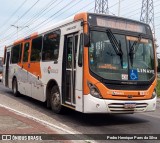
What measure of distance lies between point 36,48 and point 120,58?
4855 mm

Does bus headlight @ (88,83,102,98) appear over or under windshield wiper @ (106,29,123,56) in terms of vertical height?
under

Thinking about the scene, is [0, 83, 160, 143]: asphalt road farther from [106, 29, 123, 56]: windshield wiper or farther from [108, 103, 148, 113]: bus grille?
[106, 29, 123, 56]: windshield wiper

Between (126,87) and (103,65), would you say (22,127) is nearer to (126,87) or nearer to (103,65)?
(103,65)

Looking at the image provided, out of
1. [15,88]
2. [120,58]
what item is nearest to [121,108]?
[120,58]

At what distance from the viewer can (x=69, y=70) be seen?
9.84 metres

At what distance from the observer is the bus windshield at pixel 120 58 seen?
29.3 ft

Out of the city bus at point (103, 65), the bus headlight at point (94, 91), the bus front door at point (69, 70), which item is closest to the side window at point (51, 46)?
the city bus at point (103, 65)

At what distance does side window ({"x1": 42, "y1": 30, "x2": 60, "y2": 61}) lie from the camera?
10835 millimetres

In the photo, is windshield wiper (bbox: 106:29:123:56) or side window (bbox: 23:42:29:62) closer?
windshield wiper (bbox: 106:29:123:56)

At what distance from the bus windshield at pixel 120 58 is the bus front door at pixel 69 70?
77cm

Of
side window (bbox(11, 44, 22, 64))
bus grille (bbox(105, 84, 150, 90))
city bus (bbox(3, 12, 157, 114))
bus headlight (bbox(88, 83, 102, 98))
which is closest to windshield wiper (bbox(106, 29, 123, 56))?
city bus (bbox(3, 12, 157, 114))

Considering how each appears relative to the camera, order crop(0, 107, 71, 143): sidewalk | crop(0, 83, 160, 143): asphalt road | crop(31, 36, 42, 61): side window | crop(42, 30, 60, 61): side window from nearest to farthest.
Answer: crop(0, 107, 71, 143): sidewalk
crop(0, 83, 160, 143): asphalt road
crop(42, 30, 60, 61): side window
crop(31, 36, 42, 61): side window

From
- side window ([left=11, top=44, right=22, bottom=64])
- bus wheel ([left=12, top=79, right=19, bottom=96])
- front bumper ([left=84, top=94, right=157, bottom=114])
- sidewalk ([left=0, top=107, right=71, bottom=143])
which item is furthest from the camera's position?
bus wheel ([left=12, top=79, right=19, bottom=96])

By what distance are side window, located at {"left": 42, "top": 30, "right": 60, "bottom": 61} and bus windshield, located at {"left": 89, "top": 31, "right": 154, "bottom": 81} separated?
2090 mm
